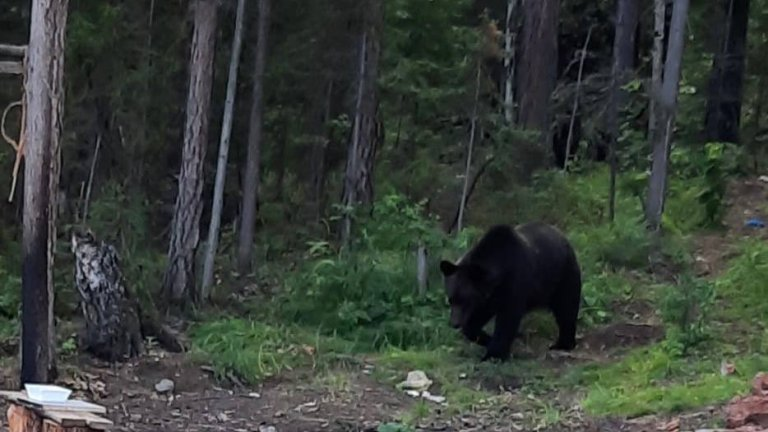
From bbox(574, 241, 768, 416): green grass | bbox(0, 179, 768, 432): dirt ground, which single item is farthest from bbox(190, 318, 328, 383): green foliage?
bbox(574, 241, 768, 416): green grass

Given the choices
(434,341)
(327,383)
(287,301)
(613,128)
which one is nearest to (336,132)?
(613,128)

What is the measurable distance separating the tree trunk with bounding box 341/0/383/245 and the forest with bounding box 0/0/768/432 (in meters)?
0.04

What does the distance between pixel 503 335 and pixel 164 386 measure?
116 inches

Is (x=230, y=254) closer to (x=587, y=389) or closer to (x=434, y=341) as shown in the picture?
(x=434, y=341)

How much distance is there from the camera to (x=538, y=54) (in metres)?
18.9

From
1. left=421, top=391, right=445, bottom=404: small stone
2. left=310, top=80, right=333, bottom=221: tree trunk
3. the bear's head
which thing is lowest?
left=421, top=391, right=445, bottom=404: small stone

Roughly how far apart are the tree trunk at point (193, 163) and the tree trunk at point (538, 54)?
6.61 metres

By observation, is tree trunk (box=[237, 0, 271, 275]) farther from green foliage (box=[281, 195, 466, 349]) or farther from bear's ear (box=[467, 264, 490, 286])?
bear's ear (box=[467, 264, 490, 286])

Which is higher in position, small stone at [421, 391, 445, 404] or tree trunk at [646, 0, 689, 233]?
tree trunk at [646, 0, 689, 233]

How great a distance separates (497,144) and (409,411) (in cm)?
594

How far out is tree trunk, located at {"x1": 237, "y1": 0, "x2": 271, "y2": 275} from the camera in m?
14.3

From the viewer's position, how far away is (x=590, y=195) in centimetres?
1753

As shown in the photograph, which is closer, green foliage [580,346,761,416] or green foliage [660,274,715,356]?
green foliage [580,346,761,416]

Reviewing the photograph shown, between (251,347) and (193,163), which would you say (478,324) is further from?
(193,163)
